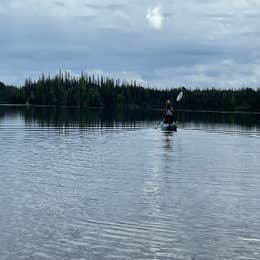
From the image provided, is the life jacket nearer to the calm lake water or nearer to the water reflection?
the water reflection

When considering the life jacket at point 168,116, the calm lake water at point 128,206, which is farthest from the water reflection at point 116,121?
the calm lake water at point 128,206

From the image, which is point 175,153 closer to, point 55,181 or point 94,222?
point 55,181

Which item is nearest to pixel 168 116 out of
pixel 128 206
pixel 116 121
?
pixel 116 121

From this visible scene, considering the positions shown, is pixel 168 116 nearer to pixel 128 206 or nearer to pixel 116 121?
pixel 116 121

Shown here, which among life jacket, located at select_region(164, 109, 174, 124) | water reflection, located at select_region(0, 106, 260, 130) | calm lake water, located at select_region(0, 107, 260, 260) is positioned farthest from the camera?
water reflection, located at select_region(0, 106, 260, 130)

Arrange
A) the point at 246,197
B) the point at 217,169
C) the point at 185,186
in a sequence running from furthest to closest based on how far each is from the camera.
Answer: the point at 217,169 < the point at 185,186 < the point at 246,197

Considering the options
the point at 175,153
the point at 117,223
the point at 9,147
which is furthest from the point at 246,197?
the point at 9,147

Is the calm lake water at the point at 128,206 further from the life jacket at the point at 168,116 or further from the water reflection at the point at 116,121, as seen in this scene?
the water reflection at the point at 116,121

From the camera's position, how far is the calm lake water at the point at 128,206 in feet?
58.2

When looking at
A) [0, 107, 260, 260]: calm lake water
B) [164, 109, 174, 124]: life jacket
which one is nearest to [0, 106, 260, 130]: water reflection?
[164, 109, 174, 124]: life jacket

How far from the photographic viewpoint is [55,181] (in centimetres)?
3077

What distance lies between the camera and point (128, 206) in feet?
78.9

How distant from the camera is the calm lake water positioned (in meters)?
17.8

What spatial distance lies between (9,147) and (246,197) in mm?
28800
